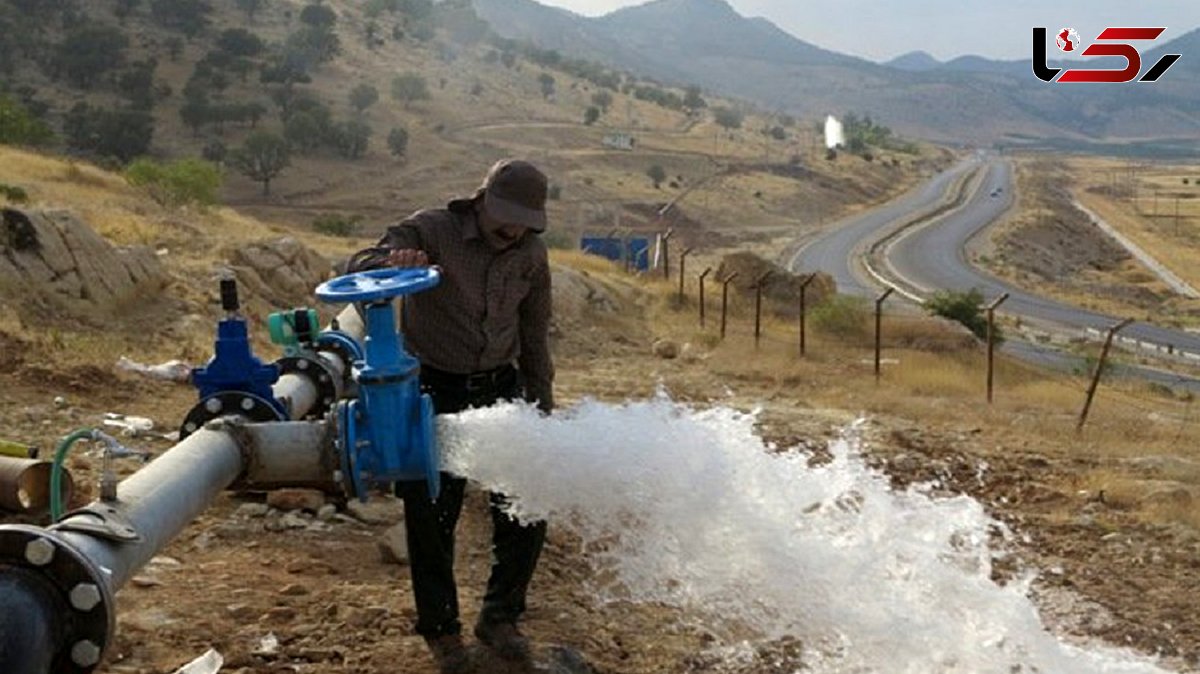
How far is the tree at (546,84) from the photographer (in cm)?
10409

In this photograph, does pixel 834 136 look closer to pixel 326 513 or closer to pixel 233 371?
pixel 326 513

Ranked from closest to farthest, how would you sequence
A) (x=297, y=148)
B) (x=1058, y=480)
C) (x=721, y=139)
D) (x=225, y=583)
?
(x=225, y=583) → (x=1058, y=480) → (x=297, y=148) → (x=721, y=139)

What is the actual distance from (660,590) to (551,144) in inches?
2995

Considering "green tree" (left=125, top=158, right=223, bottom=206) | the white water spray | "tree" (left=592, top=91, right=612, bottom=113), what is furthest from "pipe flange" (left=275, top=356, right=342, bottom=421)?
the white water spray

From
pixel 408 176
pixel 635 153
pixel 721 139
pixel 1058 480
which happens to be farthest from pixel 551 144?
pixel 1058 480

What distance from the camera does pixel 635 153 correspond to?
82125 millimetres

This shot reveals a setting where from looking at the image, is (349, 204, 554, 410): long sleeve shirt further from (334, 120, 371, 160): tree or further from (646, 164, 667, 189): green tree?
(646, 164, 667, 189): green tree

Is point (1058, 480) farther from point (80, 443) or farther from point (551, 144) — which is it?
point (551, 144)

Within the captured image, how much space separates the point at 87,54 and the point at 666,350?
2226 inches

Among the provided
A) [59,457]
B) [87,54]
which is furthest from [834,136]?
[59,457]

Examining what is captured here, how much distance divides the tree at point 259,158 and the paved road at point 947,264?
80.9 ft

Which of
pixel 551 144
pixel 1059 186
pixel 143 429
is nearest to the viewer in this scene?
pixel 143 429

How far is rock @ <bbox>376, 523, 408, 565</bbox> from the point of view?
4828 millimetres

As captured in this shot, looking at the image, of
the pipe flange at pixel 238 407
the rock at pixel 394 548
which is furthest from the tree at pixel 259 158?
the pipe flange at pixel 238 407
